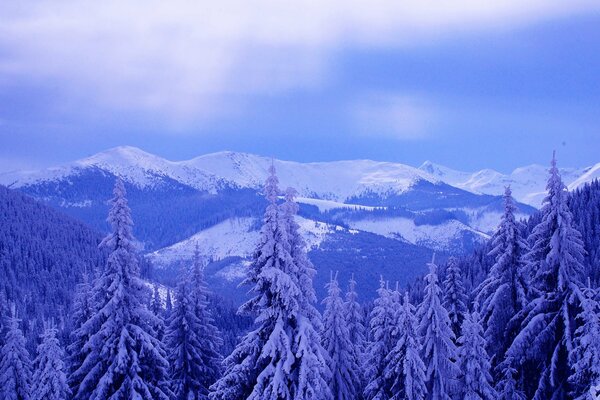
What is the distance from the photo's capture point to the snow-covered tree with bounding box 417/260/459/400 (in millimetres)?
29359

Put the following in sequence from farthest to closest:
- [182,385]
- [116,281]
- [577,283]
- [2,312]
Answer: [2,312]
[182,385]
[116,281]
[577,283]

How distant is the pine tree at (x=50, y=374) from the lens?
36188mm

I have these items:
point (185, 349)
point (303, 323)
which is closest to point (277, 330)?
point (303, 323)

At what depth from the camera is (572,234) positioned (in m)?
25.4

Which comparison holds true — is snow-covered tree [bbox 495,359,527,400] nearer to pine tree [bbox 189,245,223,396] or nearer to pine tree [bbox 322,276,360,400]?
→ pine tree [bbox 322,276,360,400]

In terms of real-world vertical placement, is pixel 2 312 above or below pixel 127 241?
below

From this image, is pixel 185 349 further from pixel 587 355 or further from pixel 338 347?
pixel 587 355

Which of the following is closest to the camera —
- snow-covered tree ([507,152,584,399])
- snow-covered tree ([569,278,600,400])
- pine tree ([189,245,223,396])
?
snow-covered tree ([569,278,600,400])

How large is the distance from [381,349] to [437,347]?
13.1 ft

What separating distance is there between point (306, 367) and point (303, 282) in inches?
132

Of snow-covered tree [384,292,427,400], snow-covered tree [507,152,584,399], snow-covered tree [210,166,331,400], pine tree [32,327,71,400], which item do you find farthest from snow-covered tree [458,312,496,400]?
pine tree [32,327,71,400]

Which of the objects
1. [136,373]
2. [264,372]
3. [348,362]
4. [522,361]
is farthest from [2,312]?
[522,361]

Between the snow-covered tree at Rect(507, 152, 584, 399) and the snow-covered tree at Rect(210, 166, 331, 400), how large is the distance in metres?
9.62

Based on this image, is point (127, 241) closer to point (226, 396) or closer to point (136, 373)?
point (136, 373)
